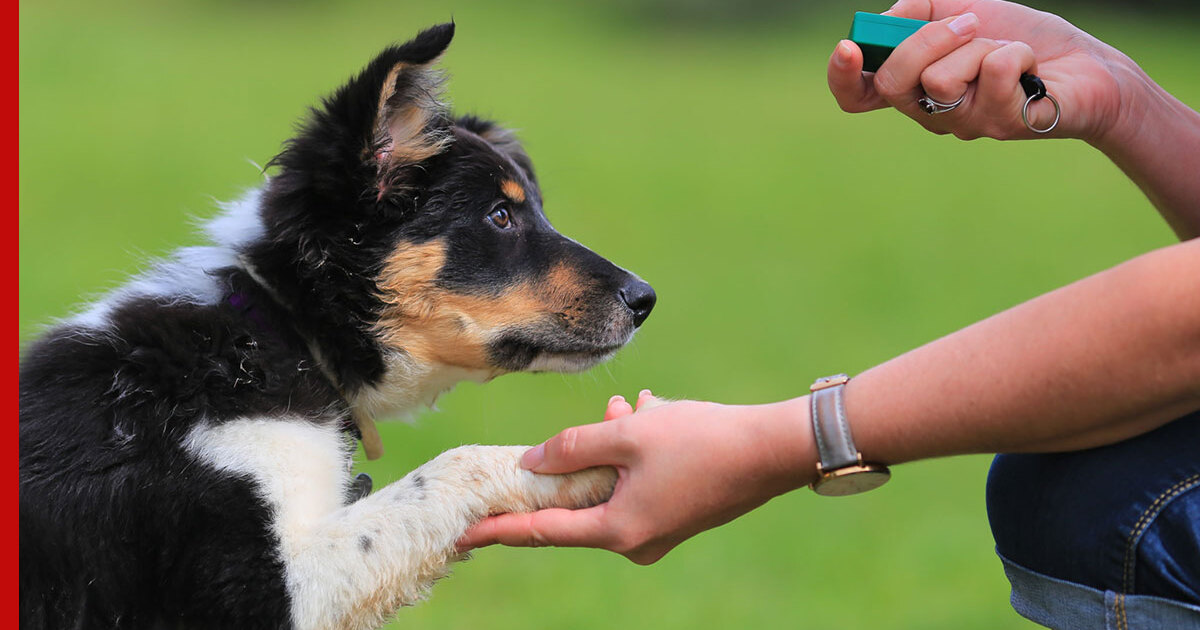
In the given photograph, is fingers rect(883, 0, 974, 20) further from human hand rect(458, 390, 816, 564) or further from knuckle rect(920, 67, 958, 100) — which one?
human hand rect(458, 390, 816, 564)

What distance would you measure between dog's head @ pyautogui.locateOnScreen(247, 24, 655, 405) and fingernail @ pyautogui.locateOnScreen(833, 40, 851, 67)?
3.37ft

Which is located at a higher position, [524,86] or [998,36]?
[998,36]

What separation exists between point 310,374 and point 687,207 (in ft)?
40.6

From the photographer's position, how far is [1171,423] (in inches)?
101

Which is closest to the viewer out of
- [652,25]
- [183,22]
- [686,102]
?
[686,102]

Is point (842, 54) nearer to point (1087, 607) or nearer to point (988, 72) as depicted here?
point (988, 72)

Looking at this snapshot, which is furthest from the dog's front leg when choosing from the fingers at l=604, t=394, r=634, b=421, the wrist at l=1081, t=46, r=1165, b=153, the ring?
the wrist at l=1081, t=46, r=1165, b=153

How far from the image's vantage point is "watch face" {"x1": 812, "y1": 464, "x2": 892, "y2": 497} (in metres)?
2.52

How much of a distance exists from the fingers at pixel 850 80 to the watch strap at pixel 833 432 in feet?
2.97

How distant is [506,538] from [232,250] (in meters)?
1.23

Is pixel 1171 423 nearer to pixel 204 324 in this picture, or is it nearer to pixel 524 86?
pixel 204 324

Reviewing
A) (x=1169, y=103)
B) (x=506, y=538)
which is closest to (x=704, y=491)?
(x=506, y=538)

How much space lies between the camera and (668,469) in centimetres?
271

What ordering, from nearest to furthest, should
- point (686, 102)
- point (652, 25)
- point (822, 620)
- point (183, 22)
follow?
point (822, 620) < point (686, 102) < point (183, 22) < point (652, 25)
